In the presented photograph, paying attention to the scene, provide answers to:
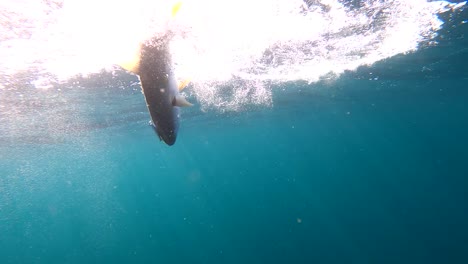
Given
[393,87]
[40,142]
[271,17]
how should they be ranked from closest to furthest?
[271,17] < [40,142] < [393,87]

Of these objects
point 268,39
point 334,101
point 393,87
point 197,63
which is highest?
point 268,39

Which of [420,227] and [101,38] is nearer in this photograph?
[101,38]

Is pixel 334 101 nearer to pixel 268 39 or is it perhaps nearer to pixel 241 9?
pixel 268 39

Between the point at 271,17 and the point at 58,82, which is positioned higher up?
the point at 271,17

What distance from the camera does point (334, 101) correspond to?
36.5 metres

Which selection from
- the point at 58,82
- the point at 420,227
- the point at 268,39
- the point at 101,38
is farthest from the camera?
the point at 420,227

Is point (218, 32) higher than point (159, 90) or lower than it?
lower

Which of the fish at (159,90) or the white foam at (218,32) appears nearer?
the fish at (159,90)

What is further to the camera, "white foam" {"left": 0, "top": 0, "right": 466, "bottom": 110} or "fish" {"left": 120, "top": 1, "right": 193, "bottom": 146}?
"white foam" {"left": 0, "top": 0, "right": 466, "bottom": 110}

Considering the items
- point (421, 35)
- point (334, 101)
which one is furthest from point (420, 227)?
point (421, 35)

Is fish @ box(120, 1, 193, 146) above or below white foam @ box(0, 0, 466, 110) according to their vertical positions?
above

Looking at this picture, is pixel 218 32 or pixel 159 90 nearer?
pixel 159 90

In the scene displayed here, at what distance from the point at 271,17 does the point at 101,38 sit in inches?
199

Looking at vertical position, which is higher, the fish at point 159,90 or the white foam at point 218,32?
the fish at point 159,90
